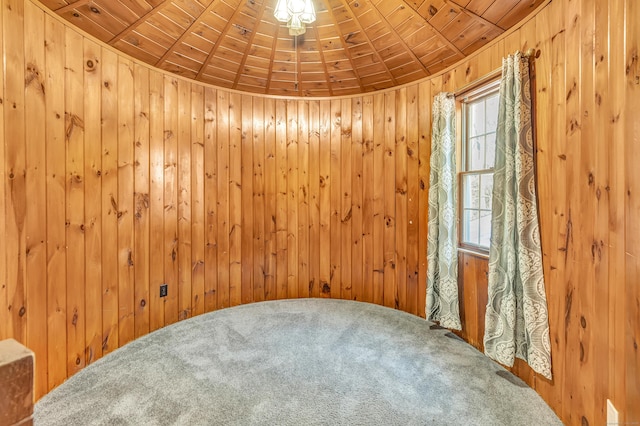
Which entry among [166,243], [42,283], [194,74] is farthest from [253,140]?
[42,283]

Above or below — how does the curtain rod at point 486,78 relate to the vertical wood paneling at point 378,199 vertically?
above

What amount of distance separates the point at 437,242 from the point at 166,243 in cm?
248

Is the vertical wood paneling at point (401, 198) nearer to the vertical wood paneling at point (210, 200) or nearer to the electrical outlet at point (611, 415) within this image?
the electrical outlet at point (611, 415)

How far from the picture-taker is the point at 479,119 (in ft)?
7.94

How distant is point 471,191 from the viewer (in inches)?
99.1

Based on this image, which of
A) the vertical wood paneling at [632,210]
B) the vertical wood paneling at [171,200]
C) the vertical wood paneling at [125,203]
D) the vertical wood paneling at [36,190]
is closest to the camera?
the vertical wood paneling at [632,210]

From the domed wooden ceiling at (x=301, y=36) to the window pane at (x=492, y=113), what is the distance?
0.43 meters

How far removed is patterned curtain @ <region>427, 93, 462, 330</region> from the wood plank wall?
0.46 feet

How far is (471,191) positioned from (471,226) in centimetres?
31

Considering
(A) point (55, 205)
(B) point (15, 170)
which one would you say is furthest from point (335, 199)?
(B) point (15, 170)

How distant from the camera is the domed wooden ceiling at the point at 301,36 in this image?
1.92 m

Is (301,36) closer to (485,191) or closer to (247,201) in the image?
(247,201)

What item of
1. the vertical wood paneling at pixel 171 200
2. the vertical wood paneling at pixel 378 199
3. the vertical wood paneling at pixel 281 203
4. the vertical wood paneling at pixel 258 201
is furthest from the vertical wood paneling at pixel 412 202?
the vertical wood paneling at pixel 171 200

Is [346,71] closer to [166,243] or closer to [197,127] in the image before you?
[197,127]
